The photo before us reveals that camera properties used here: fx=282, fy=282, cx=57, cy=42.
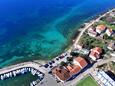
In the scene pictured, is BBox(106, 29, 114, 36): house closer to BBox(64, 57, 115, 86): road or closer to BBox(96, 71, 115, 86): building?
BBox(64, 57, 115, 86): road

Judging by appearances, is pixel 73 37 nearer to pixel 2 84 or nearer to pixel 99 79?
pixel 99 79

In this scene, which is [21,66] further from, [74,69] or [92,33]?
[92,33]

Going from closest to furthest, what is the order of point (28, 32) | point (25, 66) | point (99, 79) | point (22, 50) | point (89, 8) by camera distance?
point (99, 79)
point (25, 66)
point (22, 50)
point (28, 32)
point (89, 8)

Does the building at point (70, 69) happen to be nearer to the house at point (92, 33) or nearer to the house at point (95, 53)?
the house at point (95, 53)

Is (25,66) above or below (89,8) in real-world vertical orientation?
below

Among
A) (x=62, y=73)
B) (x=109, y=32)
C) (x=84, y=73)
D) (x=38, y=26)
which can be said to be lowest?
(x=84, y=73)

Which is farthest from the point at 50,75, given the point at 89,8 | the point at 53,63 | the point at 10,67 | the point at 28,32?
the point at 89,8

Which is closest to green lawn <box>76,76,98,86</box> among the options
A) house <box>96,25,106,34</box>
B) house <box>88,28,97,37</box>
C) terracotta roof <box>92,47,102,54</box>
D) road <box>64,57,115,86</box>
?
road <box>64,57,115,86</box>

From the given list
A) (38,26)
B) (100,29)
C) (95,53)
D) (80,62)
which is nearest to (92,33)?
(100,29)

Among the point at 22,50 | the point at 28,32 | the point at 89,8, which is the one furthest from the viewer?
the point at 89,8
